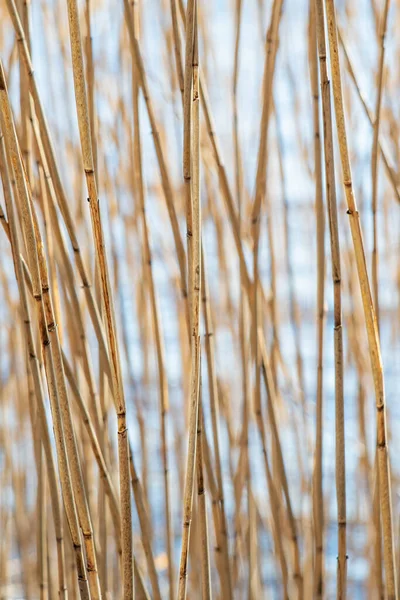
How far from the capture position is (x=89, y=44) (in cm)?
68

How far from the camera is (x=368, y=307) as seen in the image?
1.73 ft

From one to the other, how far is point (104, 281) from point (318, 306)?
0.88 feet

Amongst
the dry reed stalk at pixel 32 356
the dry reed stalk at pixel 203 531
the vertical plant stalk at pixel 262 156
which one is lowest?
the dry reed stalk at pixel 203 531

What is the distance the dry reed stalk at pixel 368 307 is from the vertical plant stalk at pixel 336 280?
15mm

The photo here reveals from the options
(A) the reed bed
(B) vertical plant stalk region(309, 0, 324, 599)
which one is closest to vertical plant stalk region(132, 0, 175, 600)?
(A) the reed bed

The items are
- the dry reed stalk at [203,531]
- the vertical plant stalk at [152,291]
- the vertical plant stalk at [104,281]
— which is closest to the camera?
the vertical plant stalk at [104,281]

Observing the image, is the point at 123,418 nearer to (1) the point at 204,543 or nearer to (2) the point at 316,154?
(1) the point at 204,543

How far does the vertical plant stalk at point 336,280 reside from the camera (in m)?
0.52

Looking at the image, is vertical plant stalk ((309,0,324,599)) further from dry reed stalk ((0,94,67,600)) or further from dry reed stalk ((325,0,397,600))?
dry reed stalk ((0,94,67,600))

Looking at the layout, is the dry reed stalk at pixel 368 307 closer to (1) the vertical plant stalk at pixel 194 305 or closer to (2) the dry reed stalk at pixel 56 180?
(1) the vertical plant stalk at pixel 194 305

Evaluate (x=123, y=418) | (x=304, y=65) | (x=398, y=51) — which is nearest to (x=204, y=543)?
(x=123, y=418)

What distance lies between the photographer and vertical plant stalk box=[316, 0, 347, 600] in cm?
52

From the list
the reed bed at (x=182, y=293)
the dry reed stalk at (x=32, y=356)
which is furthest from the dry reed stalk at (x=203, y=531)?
the dry reed stalk at (x=32, y=356)

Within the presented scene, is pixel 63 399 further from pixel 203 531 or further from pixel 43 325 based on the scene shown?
pixel 203 531
